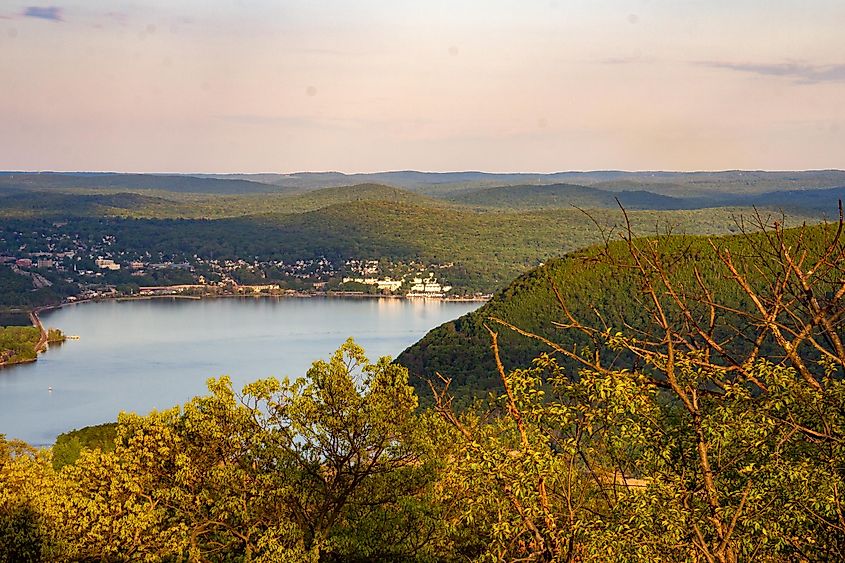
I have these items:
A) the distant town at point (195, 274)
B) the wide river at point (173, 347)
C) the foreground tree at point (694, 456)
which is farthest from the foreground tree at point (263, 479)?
the distant town at point (195, 274)

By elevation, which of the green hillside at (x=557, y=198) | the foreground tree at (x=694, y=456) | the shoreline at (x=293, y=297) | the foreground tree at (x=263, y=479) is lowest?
the shoreline at (x=293, y=297)

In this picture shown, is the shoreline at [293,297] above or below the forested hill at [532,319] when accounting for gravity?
below

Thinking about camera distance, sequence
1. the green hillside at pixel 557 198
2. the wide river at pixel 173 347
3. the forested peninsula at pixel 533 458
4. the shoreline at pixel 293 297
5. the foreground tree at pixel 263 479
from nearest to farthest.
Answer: the forested peninsula at pixel 533 458
the foreground tree at pixel 263 479
the wide river at pixel 173 347
the shoreline at pixel 293 297
the green hillside at pixel 557 198

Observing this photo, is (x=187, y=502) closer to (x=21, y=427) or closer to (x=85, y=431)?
(x=85, y=431)

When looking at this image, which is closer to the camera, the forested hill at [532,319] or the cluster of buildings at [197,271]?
the forested hill at [532,319]

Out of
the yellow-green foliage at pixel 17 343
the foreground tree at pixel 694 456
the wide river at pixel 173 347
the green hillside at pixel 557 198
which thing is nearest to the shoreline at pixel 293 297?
the wide river at pixel 173 347

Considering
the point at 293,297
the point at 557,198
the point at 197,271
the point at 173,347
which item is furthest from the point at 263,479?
the point at 557,198

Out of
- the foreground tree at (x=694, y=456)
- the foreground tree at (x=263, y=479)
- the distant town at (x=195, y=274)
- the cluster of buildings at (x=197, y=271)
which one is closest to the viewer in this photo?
the foreground tree at (x=694, y=456)

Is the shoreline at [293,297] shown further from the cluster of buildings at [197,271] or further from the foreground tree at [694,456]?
the foreground tree at [694,456]

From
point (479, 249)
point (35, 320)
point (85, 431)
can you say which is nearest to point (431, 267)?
point (479, 249)

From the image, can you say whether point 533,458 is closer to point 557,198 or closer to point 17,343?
point 17,343
